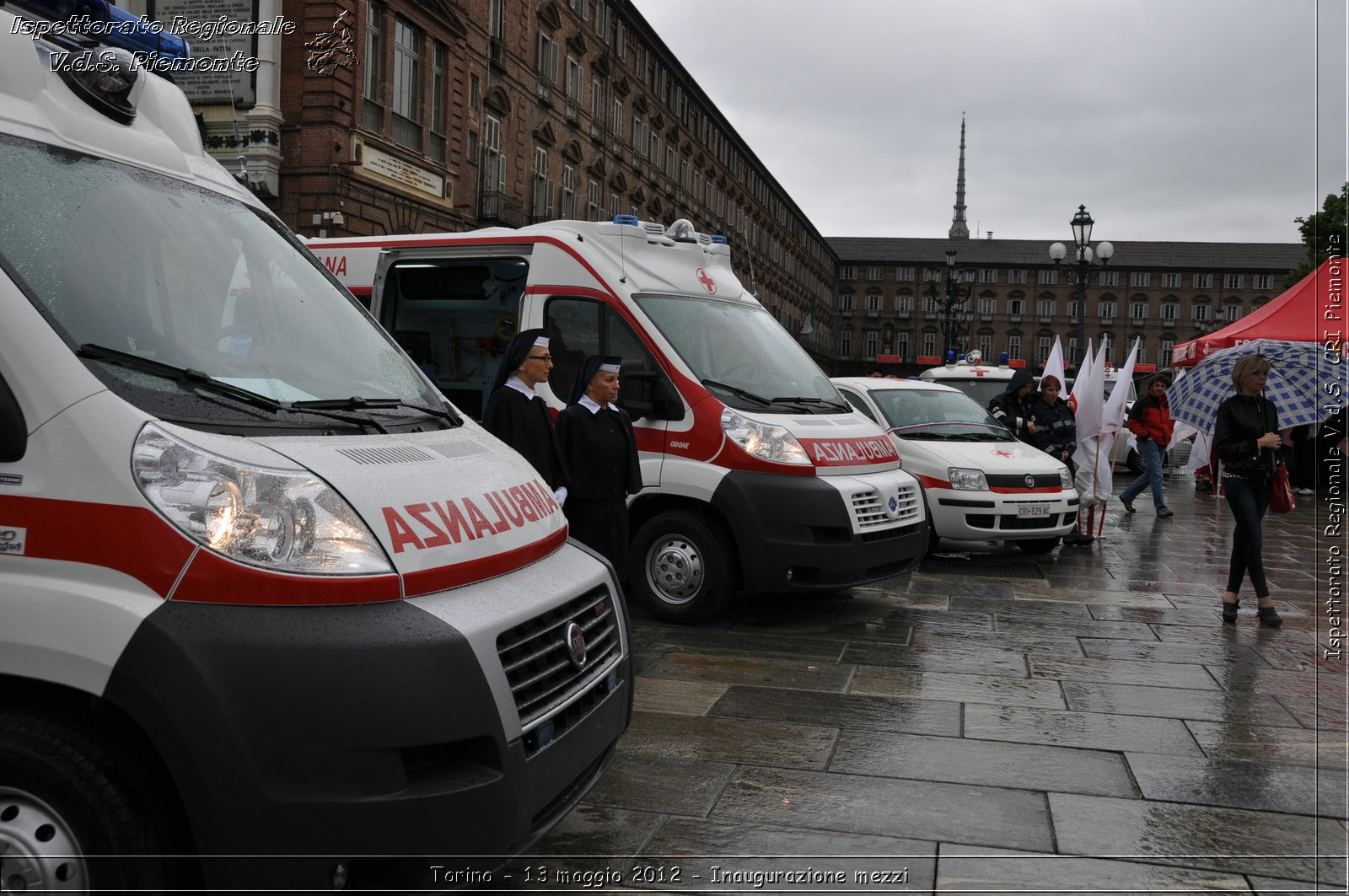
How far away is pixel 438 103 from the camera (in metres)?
26.4

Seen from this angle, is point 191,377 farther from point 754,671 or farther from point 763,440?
point 763,440

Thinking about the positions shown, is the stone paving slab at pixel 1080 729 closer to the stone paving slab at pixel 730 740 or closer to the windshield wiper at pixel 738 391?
the stone paving slab at pixel 730 740

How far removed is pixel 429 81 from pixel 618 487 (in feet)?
71.7

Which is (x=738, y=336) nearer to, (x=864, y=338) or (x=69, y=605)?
(x=69, y=605)

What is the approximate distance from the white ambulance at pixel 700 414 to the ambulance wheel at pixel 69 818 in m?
4.78

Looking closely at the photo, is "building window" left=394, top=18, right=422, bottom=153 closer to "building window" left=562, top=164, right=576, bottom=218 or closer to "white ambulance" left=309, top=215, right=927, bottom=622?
"building window" left=562, top=164, right=576, bottom=218

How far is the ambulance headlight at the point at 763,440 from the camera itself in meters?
6.93

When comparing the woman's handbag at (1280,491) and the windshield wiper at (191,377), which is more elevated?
the windshield wiper at (191,377)

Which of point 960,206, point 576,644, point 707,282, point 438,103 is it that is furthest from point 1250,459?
point 960,206

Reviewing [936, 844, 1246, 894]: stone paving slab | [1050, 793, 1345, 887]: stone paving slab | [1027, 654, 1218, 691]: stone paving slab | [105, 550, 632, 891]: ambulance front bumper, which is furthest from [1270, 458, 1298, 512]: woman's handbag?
[105, 550, 632, 891]: ambulance front bumper

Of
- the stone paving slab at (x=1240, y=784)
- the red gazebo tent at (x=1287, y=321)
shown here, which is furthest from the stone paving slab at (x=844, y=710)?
the red gazebo tent at (x=1287, y=321)

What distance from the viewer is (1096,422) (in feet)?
40.9

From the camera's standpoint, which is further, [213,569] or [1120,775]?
[1120,775]

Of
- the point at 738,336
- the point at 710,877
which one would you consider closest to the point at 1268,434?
the point at 738,336
